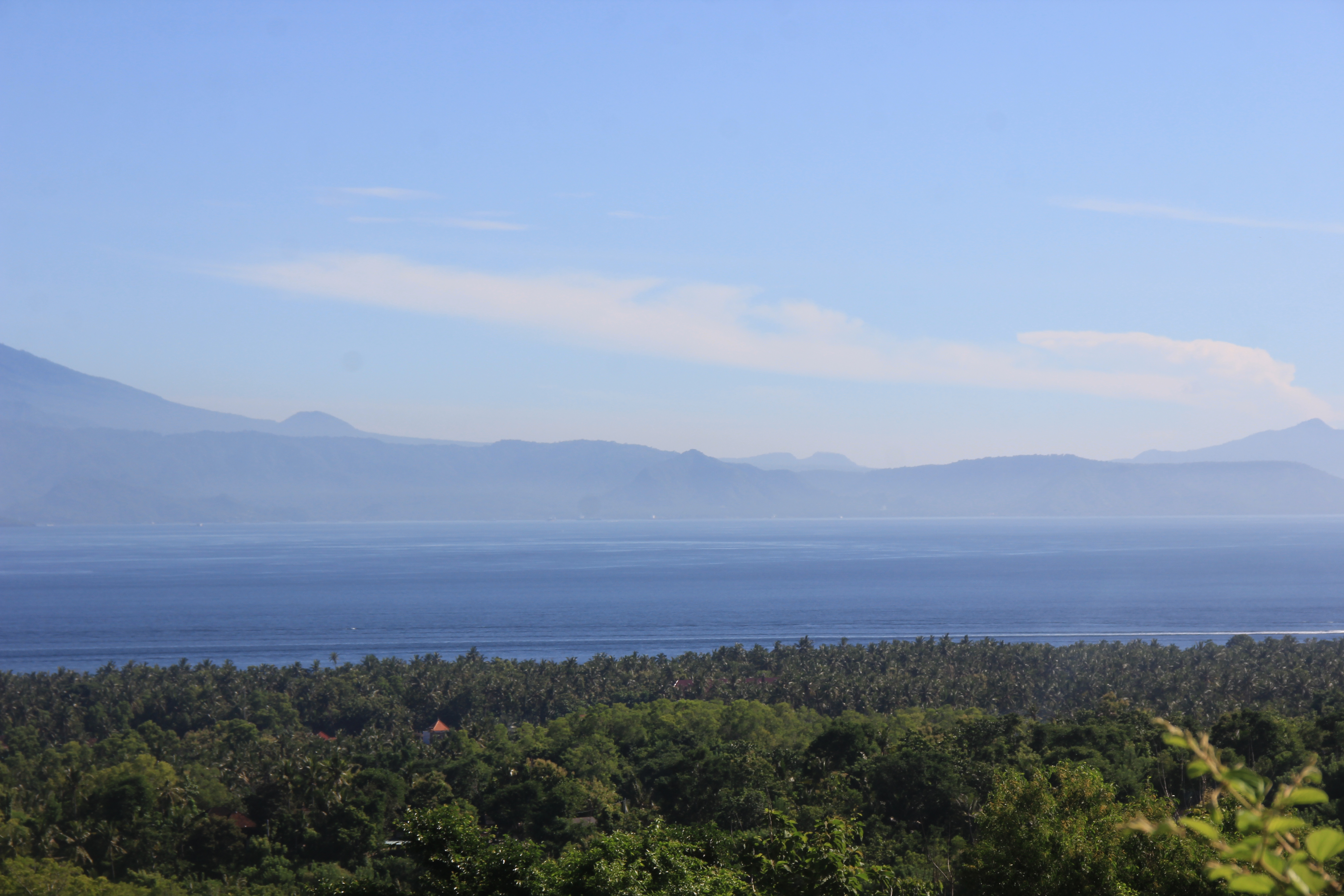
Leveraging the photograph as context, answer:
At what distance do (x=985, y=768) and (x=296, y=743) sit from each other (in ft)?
141

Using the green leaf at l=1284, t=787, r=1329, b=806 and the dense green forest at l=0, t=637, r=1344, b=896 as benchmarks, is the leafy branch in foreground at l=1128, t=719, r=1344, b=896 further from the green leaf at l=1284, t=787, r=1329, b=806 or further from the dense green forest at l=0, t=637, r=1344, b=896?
the dense green forest at l=0, t=637, r=1344, b=896

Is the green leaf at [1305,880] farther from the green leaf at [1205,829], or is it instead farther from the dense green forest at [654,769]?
the dense green forest at [654,769]

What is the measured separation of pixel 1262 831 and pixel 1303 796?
246 millimetres

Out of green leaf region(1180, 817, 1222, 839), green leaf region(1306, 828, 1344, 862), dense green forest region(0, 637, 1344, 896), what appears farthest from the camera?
dense green forest region(0, 637, 1344, 896)

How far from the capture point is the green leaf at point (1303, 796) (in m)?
2.78

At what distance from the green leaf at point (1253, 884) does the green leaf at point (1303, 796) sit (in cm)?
25

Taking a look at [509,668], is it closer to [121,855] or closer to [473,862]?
[121,855]

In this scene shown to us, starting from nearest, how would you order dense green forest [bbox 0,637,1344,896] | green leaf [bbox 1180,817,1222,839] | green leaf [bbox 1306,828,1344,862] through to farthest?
green leaf [bbox 1306,828,1344,862]
green leaf [bbox 1180,817,1222,839]
dense green forest [bbox 0,637,1344,896]

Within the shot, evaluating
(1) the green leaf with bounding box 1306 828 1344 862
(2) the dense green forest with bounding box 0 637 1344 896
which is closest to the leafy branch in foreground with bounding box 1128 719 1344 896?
(1) the green leaf with bounding box 1306 828 1344 862

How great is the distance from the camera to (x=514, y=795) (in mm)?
41688

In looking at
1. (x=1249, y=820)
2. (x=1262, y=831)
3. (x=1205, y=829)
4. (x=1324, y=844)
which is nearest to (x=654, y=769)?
(x=1262, y=831)

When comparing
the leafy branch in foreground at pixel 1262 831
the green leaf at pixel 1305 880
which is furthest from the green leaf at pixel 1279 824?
the green leaf at pixel 1305 880

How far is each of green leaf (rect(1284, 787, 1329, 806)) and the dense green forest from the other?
0.16 meters

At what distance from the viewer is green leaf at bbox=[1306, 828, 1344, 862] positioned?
2.69m
